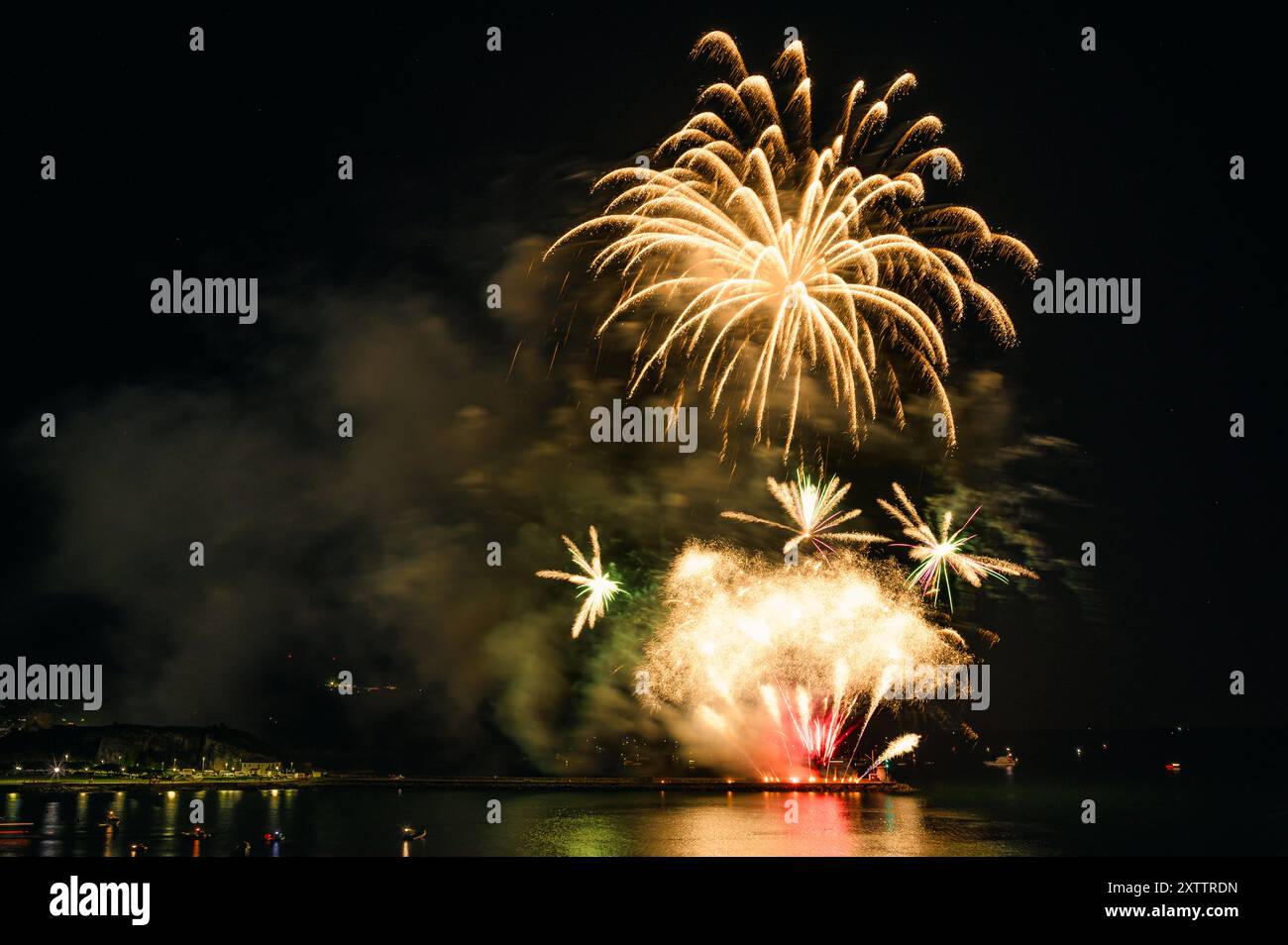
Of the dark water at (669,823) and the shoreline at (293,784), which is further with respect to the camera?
the shoreline at (293,784)

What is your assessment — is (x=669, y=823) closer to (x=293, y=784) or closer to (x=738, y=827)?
(x=738, y=827)

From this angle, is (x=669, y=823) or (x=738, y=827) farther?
(x=669, y=823)

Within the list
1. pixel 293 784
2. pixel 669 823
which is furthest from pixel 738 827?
pixel 293 784

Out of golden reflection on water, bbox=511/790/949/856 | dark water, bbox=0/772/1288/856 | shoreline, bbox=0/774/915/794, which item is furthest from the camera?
shoreline, bbox=0/774/915/794

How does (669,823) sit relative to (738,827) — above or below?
below

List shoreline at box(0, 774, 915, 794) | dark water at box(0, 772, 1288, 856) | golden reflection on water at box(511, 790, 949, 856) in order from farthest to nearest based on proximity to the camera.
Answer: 1. shoreline at box(0, 774, 915, 794)
2. dark water at box(0, 772, 1288, 856)
3. golden reflection on water at box(511, 790, 949, 856)
